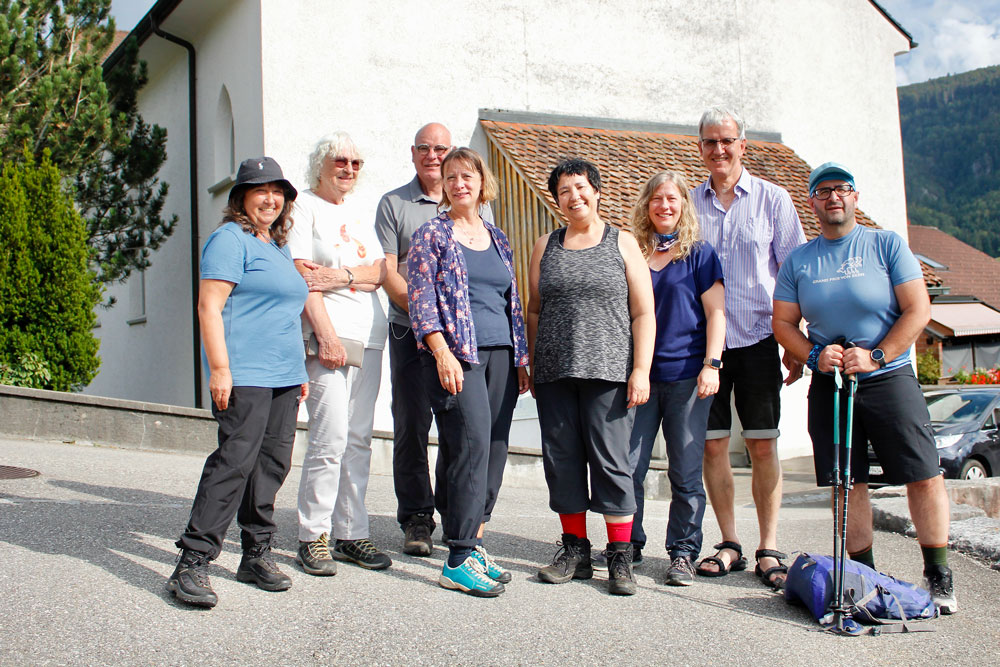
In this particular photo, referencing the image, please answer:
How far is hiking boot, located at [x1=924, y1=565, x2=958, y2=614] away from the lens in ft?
13.1

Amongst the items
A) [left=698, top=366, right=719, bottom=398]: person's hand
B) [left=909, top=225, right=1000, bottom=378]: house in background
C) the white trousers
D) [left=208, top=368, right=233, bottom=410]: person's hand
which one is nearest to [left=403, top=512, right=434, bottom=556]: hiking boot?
the white trousers

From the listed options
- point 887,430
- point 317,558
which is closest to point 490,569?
point 317,558

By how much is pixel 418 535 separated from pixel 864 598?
7.38ft

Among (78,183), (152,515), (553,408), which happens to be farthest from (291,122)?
(553,408)

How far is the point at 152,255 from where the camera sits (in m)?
16.4

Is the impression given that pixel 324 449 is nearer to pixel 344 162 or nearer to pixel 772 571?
pixel 344 162

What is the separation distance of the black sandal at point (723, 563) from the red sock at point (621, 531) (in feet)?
1.98

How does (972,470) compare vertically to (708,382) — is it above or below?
below

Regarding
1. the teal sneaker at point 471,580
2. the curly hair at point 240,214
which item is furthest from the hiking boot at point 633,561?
the curly hair at point 240,214

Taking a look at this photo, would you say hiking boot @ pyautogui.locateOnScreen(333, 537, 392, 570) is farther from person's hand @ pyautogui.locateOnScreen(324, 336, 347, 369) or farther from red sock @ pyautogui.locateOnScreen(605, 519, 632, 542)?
red sock @ pyautogui.locateOnScreen(605, 519, 632, 542)

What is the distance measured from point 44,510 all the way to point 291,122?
7470 mm

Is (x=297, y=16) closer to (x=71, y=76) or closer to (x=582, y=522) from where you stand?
(x=71, y=76)

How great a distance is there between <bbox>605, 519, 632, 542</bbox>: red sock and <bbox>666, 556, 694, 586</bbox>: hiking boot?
13.0 inches

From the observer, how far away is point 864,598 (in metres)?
3.78
